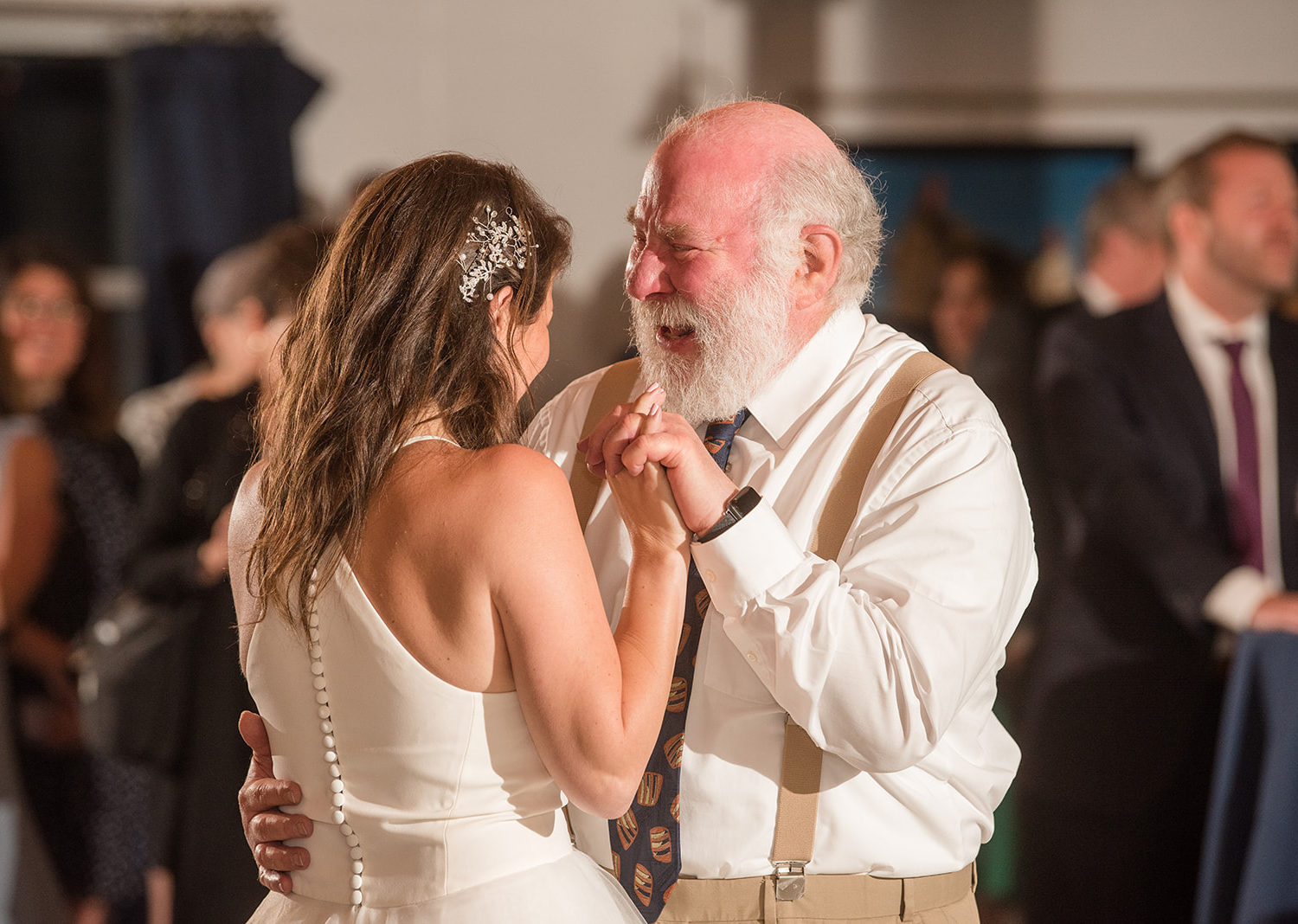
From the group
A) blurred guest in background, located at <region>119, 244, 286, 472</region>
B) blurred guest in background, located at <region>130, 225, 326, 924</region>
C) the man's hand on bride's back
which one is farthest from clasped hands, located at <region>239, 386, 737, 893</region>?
blurred guest in background, located at <region>119, 244, 286, 472</region>

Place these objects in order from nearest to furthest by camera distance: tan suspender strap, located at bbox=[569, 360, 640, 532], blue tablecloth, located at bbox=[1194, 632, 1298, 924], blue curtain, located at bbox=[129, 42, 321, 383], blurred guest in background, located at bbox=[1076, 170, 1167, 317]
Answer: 1. tan suspender strap, located at bbox=[569, 360, 640, 532]
2. blue tablecloth, located at bbox=[1194, 632, 1298, 924]
3. blue curtain, located at bbox=[129, 42, 321, 383]
4. blurred guest in background, located at bbox=[1076, 170, 1167, 317]

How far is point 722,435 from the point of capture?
72.2 inches

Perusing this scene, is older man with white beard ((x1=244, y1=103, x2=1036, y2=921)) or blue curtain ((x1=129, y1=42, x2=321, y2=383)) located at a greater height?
blue curtain ((x1=129, y1=42, x2=321, y2=383))

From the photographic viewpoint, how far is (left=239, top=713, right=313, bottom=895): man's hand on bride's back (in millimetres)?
1478

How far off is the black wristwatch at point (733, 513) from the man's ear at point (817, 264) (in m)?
0.46

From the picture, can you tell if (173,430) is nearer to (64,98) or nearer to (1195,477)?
(64,98)

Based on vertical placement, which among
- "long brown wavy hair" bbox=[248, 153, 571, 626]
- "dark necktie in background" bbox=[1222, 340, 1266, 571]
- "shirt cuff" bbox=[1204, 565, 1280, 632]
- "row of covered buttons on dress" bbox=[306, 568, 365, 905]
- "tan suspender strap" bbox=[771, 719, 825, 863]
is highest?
"long brown wavy hair" bbox=[248, 153, 571, 626]

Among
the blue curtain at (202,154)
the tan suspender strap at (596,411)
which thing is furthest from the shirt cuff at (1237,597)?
the blue curtain at (202,154)

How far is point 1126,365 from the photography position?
3.56 metres

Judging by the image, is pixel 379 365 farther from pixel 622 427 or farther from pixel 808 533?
pixel 808 533

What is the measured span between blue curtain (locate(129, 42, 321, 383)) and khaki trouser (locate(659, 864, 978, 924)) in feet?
10.5

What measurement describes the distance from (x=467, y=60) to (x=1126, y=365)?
2.38m

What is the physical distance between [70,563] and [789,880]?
125 inches

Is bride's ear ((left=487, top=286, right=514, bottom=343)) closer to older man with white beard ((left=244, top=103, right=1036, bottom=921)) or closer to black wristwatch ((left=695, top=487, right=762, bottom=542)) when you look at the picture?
older man with white beard ((left=244, top=103, right=1036, bottom=921))
